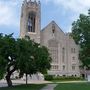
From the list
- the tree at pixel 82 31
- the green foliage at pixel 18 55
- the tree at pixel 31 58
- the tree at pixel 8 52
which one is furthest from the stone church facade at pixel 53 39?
the tree at pixel 8 52

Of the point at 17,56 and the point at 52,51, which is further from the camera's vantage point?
the point at 52,51

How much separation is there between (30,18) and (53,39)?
11.7m

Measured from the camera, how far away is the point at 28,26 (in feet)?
411

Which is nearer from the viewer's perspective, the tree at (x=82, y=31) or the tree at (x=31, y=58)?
the tree at (x=31, y=58)

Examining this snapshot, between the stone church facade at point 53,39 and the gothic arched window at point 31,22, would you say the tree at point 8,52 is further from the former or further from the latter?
the gothic arched window at point 31,22

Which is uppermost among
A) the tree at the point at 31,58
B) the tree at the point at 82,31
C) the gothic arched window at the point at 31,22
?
the gothic arched window at the point at 31,22

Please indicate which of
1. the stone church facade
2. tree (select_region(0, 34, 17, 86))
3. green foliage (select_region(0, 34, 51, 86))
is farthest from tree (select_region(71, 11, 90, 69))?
the stone church facade

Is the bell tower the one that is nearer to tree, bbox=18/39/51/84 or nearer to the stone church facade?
the stone church facade

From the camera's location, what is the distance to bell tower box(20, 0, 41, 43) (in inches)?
4857

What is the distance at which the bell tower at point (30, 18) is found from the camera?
123 metres

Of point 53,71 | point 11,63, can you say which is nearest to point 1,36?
point 11,63

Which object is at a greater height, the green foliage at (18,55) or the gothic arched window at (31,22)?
the gothic arched window at (31,22)

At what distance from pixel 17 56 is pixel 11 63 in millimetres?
1662

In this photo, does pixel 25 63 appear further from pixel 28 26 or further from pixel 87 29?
pixel 28 26
